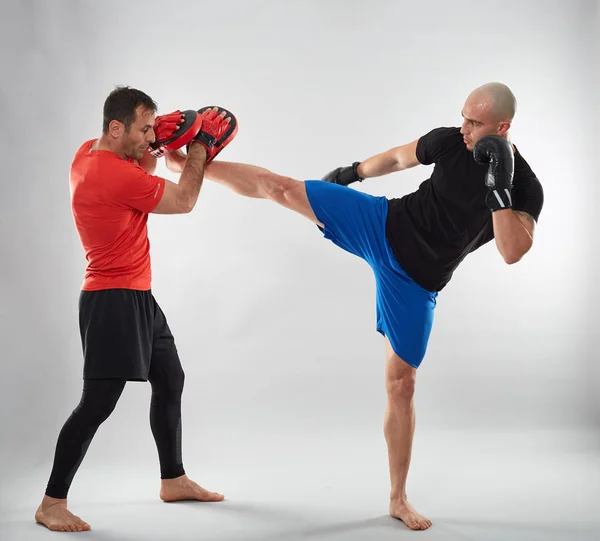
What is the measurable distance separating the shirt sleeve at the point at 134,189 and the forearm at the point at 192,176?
0.32 ft

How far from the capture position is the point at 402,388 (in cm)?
302

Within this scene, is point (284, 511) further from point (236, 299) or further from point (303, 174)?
point (303, 174)

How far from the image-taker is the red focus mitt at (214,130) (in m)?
3.05

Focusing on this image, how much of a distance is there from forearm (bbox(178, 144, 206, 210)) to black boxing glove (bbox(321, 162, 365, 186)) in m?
0.65

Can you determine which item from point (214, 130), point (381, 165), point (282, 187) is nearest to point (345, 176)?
point (381, 165)

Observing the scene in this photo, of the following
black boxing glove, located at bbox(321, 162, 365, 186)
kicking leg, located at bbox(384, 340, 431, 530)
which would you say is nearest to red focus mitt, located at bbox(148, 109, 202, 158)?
black boxing glove, located at bbox(321, 162, 365, 186)

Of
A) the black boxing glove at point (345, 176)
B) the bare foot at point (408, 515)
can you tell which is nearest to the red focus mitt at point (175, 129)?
the black boxing glove at point (345, 176)

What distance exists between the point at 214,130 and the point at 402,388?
1312 mm

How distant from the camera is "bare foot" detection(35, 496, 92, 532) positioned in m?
→ 2.83

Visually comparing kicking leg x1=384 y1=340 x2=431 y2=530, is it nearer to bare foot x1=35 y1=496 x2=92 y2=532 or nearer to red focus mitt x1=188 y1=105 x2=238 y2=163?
red focus mitt x1=188 y1=105 x2=238 y2=163

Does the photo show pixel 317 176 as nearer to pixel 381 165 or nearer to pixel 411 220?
pixel 381 165

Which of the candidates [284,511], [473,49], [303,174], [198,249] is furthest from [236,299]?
[473,49]

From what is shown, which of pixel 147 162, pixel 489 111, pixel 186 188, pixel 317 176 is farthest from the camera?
pixel 317 176

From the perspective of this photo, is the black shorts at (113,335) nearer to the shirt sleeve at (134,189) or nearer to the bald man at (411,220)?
the shirt sleeve at (134,189)
